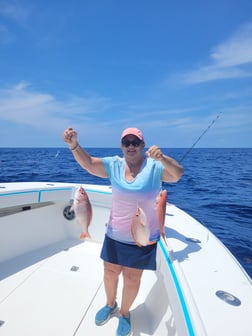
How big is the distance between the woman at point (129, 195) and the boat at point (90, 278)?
197 millimetres

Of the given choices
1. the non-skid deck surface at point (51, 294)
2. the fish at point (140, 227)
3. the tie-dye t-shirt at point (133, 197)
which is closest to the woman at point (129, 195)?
the tie-dye t-shirt at point (133, 197)

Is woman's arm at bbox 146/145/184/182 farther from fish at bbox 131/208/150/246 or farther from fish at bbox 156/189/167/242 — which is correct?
fish at bbox 131/208/150/246

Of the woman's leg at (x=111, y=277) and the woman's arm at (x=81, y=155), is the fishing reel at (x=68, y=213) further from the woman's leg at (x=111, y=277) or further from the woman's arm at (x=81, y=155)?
the woman's arm at (x=81, y=155)

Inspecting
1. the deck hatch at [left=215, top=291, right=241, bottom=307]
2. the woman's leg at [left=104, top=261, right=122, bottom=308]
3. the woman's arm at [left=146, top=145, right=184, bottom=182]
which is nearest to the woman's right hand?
the woman's arm at [left=146, top=145, right=184, bottom=182]

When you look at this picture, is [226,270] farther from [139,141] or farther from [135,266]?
[139,141]

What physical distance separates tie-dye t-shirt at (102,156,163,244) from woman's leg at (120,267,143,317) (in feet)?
0.95

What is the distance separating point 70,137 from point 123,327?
5.68 ft

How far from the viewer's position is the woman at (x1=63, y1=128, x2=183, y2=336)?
172 cm

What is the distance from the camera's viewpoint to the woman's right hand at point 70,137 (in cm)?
189

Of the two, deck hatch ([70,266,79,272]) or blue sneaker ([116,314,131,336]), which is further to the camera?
deck hatch ([70,266,79,272])

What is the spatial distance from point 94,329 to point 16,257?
1.70m

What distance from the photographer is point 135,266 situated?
5.97ft

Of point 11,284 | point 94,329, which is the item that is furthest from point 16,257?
point 94,329

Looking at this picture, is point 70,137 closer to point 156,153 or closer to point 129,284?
point 156,153
